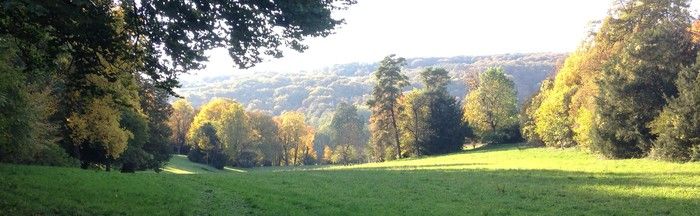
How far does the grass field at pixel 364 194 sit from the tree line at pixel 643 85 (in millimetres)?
3227

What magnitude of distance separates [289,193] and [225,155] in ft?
205

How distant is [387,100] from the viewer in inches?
2940

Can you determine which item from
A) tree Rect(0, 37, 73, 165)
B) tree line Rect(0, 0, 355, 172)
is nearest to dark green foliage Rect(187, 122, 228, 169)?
tree Rect(0, 37, 73, 165)

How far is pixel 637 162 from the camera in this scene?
35.3 meters

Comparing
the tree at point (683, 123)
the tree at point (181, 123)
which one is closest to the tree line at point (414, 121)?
the tree at point (181, 123)

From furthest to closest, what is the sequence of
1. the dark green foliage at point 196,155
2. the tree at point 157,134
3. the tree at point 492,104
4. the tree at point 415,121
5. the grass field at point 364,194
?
the dark green foliage at point 196,155
the tree at point 492,104
the tree at point 415,121
the tree at point 157,134
the grass field at point 364,194

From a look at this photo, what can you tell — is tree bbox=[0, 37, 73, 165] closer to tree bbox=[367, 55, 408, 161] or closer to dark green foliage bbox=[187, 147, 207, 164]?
tree bbox=[367, 55, 408, 161]

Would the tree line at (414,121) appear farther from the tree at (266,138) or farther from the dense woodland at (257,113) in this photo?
the tree at (266,138)

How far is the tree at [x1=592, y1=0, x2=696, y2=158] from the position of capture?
3647 cm

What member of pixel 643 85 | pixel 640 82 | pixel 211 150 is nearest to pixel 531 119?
pixel 643 85

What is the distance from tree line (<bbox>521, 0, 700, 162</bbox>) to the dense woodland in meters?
0.10

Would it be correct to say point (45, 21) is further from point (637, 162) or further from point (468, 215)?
point (637, 162)

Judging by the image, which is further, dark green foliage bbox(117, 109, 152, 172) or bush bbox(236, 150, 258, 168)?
bush bbox(236, 150, 258, 168)

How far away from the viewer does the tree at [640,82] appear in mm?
36469
